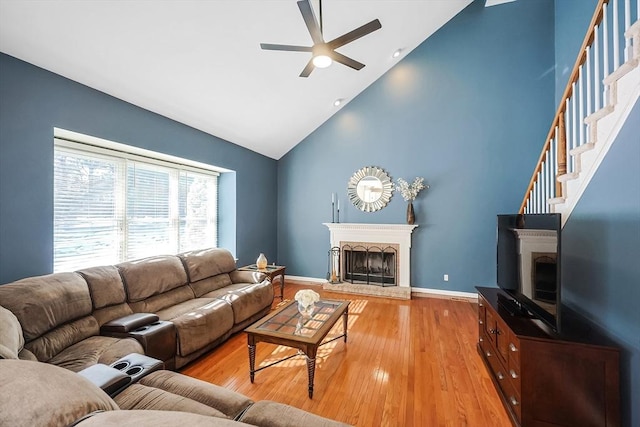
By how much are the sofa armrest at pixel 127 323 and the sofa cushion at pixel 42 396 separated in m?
1.65

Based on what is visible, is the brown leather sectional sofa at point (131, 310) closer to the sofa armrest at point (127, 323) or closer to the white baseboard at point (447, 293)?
the sofa armrest at point (127, 323)

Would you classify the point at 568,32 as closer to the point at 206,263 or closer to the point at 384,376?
the point at 384,376

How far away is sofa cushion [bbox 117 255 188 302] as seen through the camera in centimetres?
269

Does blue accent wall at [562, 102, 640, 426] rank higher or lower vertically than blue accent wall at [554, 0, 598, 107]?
lower

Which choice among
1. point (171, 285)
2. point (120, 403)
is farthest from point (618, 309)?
point (171, 285)

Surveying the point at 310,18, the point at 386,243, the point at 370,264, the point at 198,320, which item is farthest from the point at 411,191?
the point at 198,320

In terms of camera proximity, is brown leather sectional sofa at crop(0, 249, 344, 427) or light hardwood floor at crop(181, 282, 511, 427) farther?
light hardwood floor at crop(181, 282, 511, 427)

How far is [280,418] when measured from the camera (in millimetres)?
1165

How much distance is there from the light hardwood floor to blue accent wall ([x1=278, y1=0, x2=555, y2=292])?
160cm

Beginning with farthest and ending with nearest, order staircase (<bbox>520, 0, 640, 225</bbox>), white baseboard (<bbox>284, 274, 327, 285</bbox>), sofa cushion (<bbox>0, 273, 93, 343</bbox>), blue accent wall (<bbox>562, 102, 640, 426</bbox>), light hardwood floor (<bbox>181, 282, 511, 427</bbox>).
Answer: white baseboard (<bbox>284, 274, 327, 285</bbox>) < light hardwood floor (<bbox>181, 282, 511, 427</bbox>) < sofa cushion (<bbox>0, 273, 93, 343</bbox>) < staircase (<bbox>520, 0, 640, 225</bbox>) < blue accent wall (<bbox>562, 102, 640, 426</bbox>)

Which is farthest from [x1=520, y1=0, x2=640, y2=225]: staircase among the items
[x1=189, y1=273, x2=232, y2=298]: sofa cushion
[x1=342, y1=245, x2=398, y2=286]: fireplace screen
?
[x1=189, y1=273, x2=232, y2=298]: sofa cushion

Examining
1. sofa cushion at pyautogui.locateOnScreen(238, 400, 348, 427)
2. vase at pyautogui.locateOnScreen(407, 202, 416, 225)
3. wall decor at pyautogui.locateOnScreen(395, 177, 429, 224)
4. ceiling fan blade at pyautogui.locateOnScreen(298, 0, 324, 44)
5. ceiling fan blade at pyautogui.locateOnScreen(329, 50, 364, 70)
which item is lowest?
sofa cushion at pyautogui.locateOnScreen(238, 400, 348, 427)

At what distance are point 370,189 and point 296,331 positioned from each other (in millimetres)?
3417

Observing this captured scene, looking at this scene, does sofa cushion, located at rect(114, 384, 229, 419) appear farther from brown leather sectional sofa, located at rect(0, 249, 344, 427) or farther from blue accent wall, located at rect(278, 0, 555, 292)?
blue accent wall, located at rect(278, 0, 555, 292)
